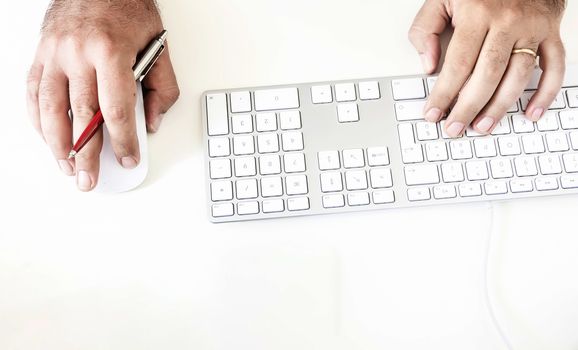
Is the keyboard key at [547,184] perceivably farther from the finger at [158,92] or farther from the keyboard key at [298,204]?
the finger at [158,92]

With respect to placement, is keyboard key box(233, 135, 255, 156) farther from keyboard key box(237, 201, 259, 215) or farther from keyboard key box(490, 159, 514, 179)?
keyboard key box(490, 159, 514, 179)

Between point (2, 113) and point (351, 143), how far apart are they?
1.45ft

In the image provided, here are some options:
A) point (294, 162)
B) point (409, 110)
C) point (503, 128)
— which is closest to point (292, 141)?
point (294, 162)

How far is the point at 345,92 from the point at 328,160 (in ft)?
0.30

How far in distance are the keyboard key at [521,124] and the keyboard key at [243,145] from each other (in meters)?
0.32

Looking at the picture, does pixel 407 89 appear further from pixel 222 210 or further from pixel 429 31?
pixel 222 210

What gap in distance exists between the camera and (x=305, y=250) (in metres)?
0.54

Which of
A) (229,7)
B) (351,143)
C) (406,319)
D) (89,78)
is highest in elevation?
(229,7)

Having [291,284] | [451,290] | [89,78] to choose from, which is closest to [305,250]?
[291,284]

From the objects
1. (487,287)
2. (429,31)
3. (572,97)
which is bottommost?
(487,287)

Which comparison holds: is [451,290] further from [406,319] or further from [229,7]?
[229,7]

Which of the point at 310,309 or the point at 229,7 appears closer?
the point at 310,309

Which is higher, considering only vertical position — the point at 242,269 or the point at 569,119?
the point at 569,119

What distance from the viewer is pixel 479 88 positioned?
0.56 meters
